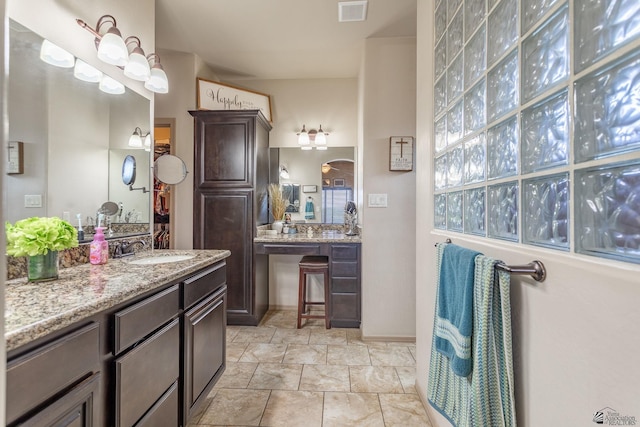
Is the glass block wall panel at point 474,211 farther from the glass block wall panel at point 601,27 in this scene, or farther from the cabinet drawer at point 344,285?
the cabinet drawer at point 344,285

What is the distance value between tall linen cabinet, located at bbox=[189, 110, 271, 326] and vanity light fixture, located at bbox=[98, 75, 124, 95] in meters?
1.08

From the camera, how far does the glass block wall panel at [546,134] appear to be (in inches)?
24.0

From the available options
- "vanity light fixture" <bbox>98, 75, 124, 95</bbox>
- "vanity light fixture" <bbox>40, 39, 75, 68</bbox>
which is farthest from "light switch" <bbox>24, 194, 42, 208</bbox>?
"vanity light fixture" <bbox>98, 75, 124, 95</bbox>

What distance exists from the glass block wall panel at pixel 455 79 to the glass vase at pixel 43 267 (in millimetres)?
1771

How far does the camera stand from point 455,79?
3.89ft

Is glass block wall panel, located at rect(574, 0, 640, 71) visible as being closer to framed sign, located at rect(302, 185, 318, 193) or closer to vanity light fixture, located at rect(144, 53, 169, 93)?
vanity light fixture, located at rect(144, 53, 169, 93)

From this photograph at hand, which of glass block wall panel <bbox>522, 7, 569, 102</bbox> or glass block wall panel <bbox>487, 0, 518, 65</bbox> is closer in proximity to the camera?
glass block wall panel <bbox>522, 7, 569, 102</bbox>

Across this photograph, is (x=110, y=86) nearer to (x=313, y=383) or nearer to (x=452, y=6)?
(x=452, y=6)

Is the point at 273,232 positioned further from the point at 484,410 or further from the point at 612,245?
the point at 612,245

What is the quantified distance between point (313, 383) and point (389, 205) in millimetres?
Result: 1564

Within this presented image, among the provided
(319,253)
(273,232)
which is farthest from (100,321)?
(273,232)

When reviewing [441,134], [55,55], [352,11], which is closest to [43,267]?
[55,55]

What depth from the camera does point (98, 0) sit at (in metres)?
1.57

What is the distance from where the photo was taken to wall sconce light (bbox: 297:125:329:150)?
3.22 meters
